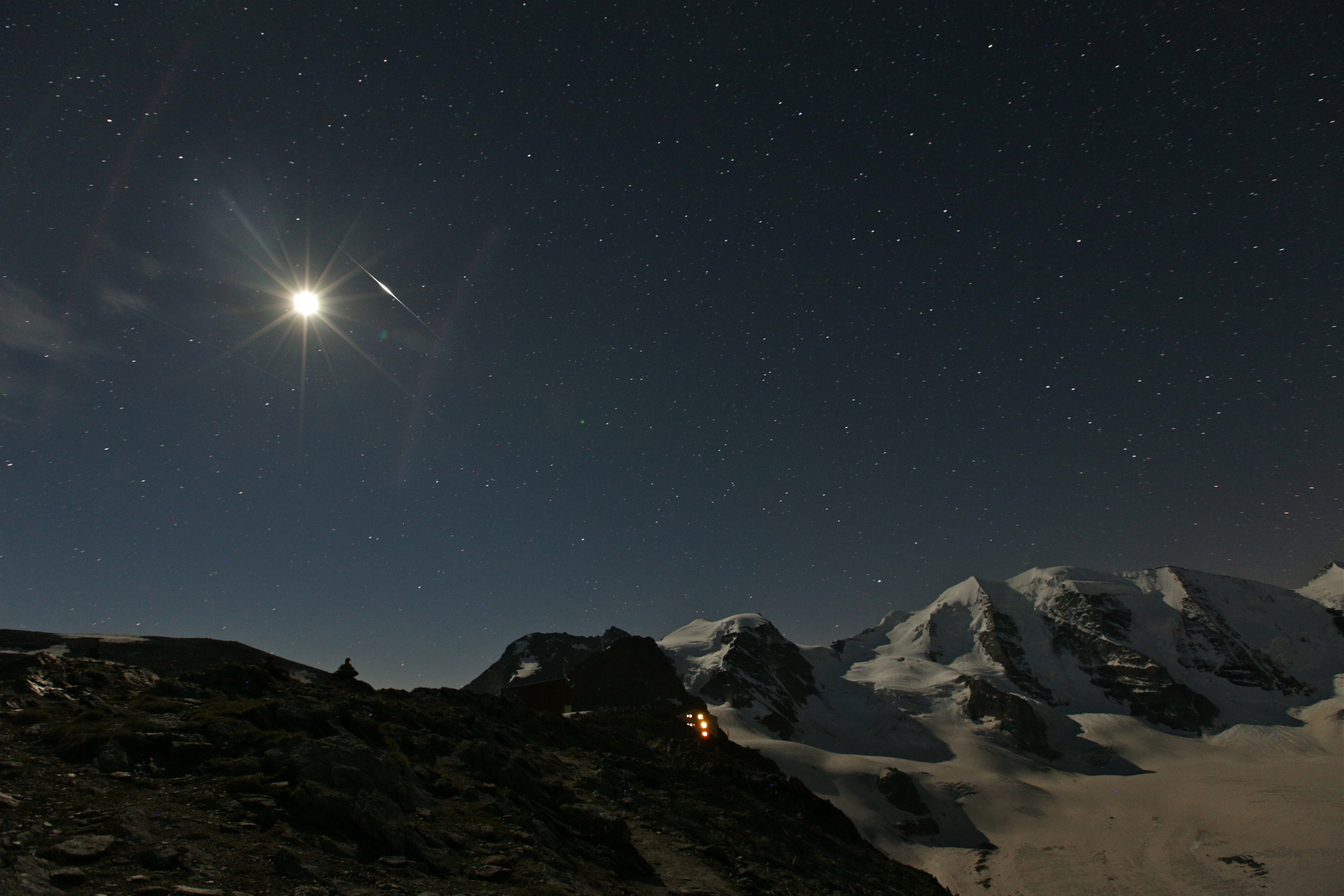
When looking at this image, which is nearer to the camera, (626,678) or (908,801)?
(626,678)

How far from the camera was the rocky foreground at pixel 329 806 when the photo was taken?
10.5 meters

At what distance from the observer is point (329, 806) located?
13508 millimetres

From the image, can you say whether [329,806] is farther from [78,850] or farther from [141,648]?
[141,648]

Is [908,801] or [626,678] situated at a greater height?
[626,678]

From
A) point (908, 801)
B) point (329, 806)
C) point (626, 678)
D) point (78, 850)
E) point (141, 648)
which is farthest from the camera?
point (908, 801)

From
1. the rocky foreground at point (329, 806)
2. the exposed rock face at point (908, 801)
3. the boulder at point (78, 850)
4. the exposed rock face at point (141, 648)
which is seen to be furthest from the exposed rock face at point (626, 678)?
the boulder at point (78, 850)

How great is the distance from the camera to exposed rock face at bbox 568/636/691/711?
424ft

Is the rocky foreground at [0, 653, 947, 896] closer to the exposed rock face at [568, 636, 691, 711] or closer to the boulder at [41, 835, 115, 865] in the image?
the boulder at [41, 835, 115, 865]

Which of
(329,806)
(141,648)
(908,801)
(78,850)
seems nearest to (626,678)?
(908,801)

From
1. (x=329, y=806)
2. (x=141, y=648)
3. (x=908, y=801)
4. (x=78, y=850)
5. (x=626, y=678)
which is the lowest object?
(x=908, y=801)

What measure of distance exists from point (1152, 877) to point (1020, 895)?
91.4 ft

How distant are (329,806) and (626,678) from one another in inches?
5028

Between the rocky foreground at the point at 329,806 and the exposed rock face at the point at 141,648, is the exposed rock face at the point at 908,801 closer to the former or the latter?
the rocky foreground at the point at 329,806

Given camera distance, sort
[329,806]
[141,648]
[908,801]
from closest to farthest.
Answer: [329,806] → [141,648] → [908,801]
